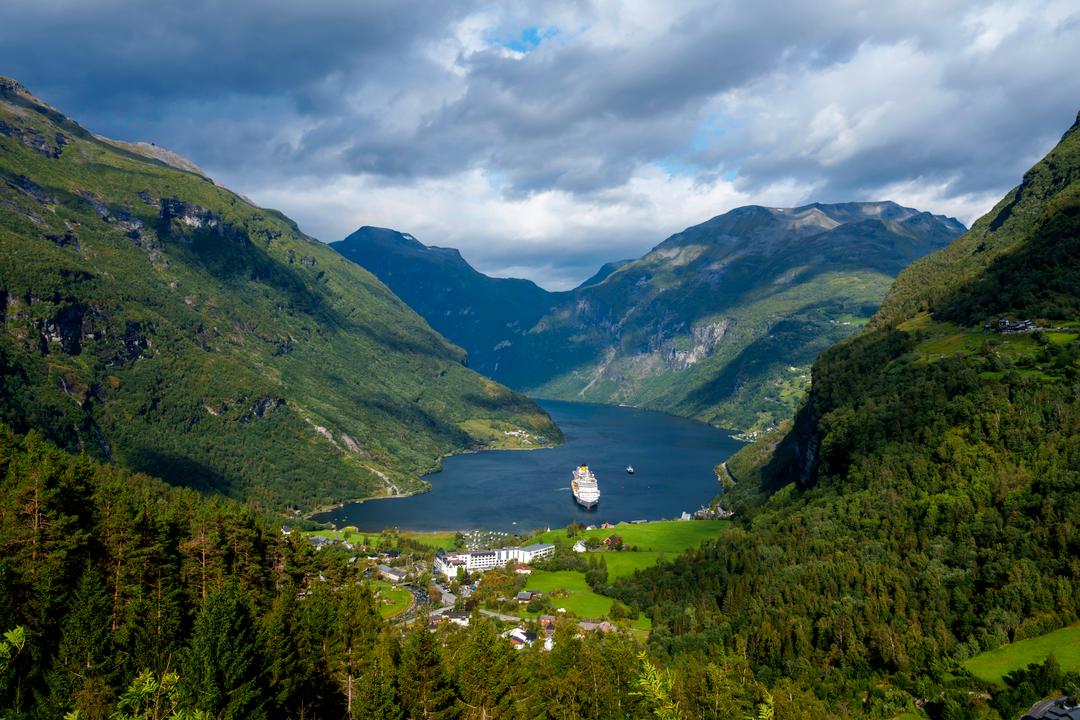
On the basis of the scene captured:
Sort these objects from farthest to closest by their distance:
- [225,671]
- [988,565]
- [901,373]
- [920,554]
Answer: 1. [901,373]
2. [920,554]
3. [988,565]
4. [225,671]

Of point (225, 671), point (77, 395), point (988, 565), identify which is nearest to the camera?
point (225, 671)

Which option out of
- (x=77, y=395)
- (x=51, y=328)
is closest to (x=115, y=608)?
(x=77, y=395)

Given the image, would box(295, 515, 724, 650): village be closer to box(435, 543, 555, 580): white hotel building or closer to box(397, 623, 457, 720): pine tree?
box(435, 543, 555, 580): white hotel building

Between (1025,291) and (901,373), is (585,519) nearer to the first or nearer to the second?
(901,373)

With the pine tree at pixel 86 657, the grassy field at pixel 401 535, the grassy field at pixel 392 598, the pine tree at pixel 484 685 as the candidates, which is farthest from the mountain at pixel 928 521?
the grassy field at pixel 401 535

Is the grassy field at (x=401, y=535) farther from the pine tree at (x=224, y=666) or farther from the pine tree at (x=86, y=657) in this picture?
the pine tree at (x=224, y=666)

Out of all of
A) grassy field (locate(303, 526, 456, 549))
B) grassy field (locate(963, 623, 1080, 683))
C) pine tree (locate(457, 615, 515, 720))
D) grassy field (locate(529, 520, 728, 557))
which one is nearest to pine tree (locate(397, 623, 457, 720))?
pine tree (locate(457, 615, 515, 720))

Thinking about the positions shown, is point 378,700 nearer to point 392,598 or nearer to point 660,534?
point 392,598

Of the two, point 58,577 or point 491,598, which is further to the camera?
point 491,598
